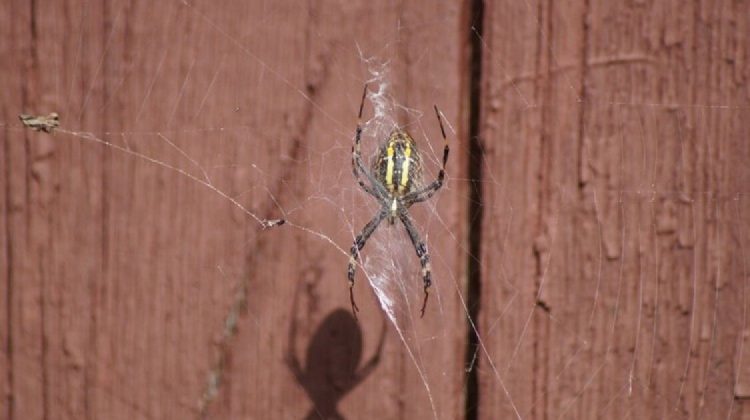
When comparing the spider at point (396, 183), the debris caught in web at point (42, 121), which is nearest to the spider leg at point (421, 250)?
the spider at point (396, 183)

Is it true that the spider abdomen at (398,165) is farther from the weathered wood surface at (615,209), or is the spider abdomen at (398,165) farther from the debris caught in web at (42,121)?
the debris caught in web at (42,121)

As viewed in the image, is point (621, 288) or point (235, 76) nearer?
point (235, 76)

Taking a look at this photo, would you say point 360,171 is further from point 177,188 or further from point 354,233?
point 177,188

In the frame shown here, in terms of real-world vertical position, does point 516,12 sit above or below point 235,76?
above

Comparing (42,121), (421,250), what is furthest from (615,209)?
(42,121)

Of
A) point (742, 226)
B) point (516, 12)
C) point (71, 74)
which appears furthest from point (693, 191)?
point (71, 74)

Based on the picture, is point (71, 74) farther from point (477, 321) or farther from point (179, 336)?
point (477, 321)

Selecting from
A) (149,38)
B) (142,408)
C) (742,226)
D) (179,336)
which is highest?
(149,38)

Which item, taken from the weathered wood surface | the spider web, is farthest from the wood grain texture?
the weathered wood surface
